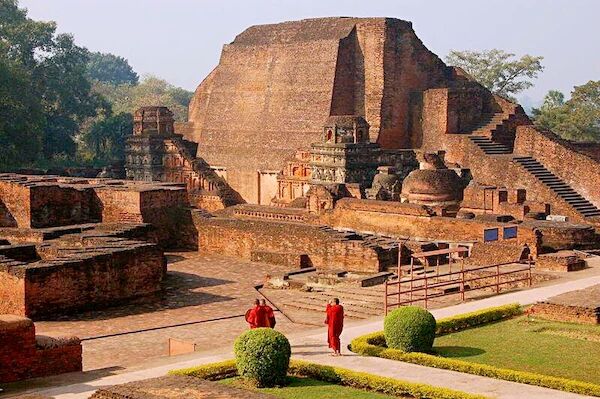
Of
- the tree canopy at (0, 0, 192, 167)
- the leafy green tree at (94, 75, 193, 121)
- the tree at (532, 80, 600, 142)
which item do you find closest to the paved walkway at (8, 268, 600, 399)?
the tree canopy at (0, 0, 192, 167)

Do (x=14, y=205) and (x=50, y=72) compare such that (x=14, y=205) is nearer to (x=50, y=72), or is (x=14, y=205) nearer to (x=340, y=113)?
(x=340, y=113)

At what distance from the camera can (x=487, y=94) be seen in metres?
33.4

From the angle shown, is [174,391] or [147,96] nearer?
[174,391]

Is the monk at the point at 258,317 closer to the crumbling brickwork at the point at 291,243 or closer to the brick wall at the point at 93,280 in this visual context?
the brick wall at the point at 93,280

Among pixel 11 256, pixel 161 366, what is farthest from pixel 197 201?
pixel 161 366

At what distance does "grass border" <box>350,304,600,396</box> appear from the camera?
1083cm

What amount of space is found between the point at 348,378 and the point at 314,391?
0.48 meters

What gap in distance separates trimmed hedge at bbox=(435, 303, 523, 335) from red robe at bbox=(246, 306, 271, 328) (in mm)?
2327

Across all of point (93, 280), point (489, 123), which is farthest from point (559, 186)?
point (93, 280)

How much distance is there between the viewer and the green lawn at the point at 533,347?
11891 millimetres

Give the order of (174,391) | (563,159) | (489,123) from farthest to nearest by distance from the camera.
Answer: (489,123) < (563,159) < (174,391)

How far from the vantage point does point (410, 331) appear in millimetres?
12414

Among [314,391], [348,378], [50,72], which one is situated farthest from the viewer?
[50,72]

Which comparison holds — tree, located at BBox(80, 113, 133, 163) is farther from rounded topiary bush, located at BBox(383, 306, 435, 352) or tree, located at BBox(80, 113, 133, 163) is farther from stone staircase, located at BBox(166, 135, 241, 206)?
rounded topiary bush, located at BBox(383, 306, 435, 352)
